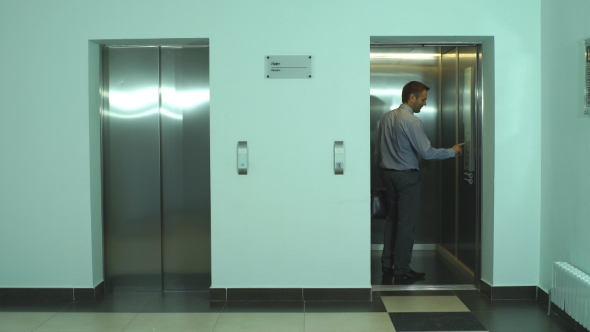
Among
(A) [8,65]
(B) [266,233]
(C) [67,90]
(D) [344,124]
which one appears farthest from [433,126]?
(A) [8,65]

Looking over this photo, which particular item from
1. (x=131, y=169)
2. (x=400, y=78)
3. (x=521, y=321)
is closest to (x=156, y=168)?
(x=131, y=169)

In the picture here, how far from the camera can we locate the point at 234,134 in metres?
5.14

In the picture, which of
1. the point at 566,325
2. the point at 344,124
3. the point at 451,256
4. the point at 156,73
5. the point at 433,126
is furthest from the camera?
the point at 433,126

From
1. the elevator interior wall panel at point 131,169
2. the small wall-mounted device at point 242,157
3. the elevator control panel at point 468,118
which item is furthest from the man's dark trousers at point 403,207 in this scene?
the elevator interior wall panel at point 131,169

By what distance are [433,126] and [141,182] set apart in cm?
346

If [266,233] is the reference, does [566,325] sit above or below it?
below

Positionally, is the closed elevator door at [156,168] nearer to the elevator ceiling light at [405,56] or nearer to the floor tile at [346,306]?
the floor tile at [346,306]

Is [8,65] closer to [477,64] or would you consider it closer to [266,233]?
[266,233]

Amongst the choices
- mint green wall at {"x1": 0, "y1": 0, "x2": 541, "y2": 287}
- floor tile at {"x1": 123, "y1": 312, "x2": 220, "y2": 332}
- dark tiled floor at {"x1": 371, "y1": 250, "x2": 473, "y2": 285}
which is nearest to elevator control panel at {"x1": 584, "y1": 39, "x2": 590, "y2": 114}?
mint green wall at {"x1": 0, "y1": 0, "x2": 541, "y2": 287}

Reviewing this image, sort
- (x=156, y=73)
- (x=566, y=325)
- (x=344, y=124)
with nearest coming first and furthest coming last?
(x=566, y=325) → (x=344, y=124) → (x=156, y=73)

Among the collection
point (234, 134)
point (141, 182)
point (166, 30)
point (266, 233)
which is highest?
point (166, 30)

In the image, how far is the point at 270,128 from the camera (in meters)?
5.14

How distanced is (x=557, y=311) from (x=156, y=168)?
367 centimetres

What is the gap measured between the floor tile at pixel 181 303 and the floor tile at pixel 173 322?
141 mm
